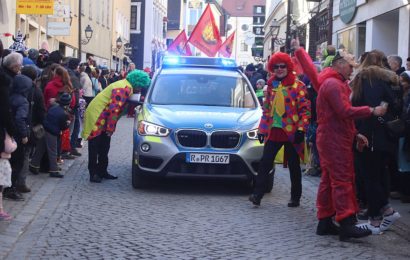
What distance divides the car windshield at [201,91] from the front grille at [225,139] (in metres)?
1.24

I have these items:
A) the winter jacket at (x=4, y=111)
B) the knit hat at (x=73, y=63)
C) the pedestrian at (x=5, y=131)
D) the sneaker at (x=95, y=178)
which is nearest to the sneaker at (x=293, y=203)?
the sneaker at (x=95, y=178)

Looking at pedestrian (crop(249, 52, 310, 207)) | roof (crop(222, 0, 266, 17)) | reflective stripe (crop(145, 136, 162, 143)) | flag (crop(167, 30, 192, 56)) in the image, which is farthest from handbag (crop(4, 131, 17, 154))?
roof (crop(222, 0, 266, 17))

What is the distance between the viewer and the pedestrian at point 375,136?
8.20 meters

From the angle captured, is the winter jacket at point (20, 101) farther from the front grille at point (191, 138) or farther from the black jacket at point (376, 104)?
the black jacket at point (376, 104)

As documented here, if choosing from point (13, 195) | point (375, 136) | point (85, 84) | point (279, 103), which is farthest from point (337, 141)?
point (85, 84)

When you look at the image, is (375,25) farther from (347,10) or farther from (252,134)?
(252,134)

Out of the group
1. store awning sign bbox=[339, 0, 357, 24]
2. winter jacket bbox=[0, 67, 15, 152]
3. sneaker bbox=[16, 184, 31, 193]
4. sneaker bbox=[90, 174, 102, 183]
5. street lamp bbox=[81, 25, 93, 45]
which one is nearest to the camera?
winter jacket bbox=[0, 67, 15, 152]

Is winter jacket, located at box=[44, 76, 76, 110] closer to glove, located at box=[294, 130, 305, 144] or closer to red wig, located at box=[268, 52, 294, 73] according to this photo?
red wig, located at box=[268, 52, 294, 73]

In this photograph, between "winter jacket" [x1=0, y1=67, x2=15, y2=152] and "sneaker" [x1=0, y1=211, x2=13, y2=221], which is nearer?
"winter jacket" [x1=0, y1=67, x2=15, y2=152]

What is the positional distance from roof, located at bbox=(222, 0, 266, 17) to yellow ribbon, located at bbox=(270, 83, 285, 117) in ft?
486

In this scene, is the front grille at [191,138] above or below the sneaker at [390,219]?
above

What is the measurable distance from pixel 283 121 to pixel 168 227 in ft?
7.19

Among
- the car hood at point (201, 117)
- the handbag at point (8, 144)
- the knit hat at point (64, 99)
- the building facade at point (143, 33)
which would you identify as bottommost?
the handbag at point (8, 144)

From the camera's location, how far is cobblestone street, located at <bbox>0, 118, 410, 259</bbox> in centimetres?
730
